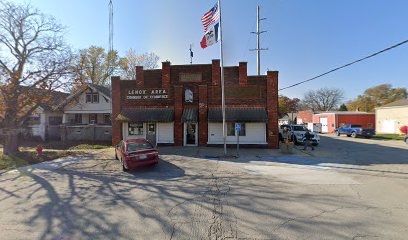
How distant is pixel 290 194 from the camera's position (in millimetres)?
7102

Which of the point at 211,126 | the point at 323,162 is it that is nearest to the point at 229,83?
the point at 211,126

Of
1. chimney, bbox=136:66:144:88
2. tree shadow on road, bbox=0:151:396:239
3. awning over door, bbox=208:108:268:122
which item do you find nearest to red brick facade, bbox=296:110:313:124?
awning over door, bbox=208:108:268:122

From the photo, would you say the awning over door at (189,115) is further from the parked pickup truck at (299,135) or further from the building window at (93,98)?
the building window at (93,98)

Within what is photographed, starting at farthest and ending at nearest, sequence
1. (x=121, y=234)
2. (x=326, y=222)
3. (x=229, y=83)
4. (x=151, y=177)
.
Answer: (x=229, y=83) < (x=151, y=177) < (x=326, y=222) < (x=121, y=234)

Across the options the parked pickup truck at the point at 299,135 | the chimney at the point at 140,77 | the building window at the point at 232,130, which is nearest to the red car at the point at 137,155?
the building window at the point at 232,130

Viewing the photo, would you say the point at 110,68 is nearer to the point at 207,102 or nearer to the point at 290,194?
the point at 207,102

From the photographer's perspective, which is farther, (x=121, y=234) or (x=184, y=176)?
(x=184, y=176)

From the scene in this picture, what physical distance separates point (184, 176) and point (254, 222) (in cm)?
501

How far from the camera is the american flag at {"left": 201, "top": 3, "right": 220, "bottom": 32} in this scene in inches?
544

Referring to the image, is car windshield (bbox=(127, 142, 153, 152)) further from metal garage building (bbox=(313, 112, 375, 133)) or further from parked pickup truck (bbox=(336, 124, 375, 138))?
metal garage building (bbox=(313, 112, 375, 133))

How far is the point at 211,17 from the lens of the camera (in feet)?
46.6

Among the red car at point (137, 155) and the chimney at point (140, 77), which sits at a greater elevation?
the chimney at point (140, 77)

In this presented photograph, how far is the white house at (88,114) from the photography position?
2403 centimetres

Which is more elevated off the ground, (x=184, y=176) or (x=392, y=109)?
(x=392, y=109)
